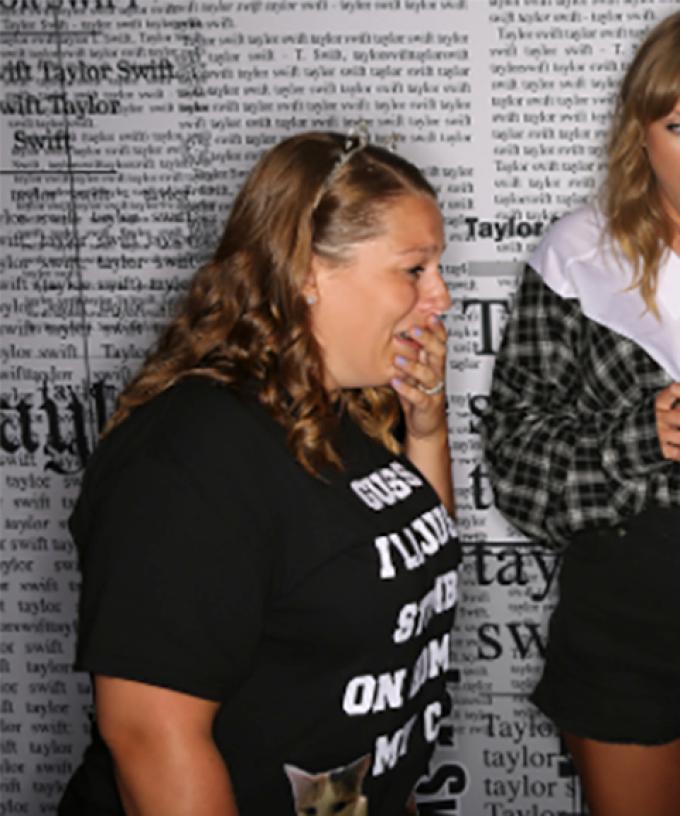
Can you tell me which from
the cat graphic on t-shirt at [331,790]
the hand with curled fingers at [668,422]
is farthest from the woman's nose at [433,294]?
the cat graphic on t-shirt at [331,790]

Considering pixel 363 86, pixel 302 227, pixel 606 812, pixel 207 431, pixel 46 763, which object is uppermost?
pixel 363 86

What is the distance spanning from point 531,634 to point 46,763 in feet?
2.64

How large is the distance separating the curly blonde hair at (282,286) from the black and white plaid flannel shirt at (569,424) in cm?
29

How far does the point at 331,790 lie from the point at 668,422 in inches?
19.7

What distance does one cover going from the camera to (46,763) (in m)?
1.89

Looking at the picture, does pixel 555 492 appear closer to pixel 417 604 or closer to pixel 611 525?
pixel 611 525

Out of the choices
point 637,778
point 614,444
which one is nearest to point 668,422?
point 614,444

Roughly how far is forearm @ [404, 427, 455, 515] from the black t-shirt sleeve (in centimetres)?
44

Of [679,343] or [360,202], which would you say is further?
[679,343]

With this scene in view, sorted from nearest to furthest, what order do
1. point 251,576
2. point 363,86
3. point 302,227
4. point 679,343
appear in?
point 251,576, point 302,227, point 679,343, point 363,86

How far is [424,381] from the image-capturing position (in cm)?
127

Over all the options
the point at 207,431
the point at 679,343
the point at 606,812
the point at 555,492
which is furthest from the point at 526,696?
the point at 207,431

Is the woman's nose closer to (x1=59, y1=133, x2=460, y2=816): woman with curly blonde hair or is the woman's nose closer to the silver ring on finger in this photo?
(x1=59, y1=133, x2=460, y2=816): woman with curly blonde hair

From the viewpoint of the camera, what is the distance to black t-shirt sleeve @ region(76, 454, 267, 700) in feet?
3.00
